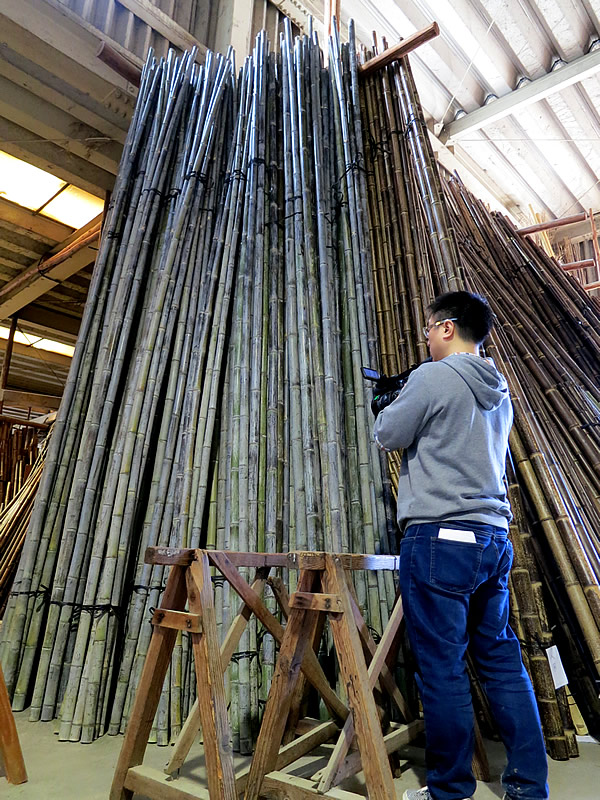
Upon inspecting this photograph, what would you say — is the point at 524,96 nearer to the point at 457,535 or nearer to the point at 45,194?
the point at 45,194

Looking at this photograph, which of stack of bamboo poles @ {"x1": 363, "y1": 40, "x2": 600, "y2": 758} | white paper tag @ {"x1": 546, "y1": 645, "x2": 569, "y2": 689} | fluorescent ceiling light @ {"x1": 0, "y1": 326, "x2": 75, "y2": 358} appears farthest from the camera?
fluorescent ceiling light @ {"x1": 0, "y1": 326, "x2": 75, "y2": 358}

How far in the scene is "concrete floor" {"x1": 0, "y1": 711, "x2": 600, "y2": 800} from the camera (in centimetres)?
162

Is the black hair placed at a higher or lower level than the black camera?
higher

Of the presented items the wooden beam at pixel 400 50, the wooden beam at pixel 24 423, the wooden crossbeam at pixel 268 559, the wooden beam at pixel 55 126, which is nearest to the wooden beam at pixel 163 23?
the wooden beam at pixel 55 126

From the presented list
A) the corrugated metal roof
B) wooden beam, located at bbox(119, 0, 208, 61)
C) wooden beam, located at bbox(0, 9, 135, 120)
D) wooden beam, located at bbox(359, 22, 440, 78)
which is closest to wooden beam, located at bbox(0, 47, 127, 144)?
wooden beam, located at bbox(0, 9, 135, 120)

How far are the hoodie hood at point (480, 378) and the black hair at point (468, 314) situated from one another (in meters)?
0.13

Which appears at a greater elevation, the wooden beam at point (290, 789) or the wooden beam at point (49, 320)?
the wooden beam at point (49, 320)

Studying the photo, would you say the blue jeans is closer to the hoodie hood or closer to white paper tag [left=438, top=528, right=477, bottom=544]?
white paper tag [left=438, top=528, right=477, bottom=544]

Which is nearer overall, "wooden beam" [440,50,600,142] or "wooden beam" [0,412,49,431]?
"wooden beam" [440,50,600,142]

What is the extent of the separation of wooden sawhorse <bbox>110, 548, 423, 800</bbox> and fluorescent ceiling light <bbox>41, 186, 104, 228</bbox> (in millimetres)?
4749

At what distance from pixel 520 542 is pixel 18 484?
5.91 m

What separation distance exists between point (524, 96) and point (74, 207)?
5.29 m

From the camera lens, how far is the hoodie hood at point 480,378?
160 cm

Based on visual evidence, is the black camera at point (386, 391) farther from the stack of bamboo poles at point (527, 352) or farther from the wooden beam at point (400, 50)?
the wooden beam at point (400, 50)
